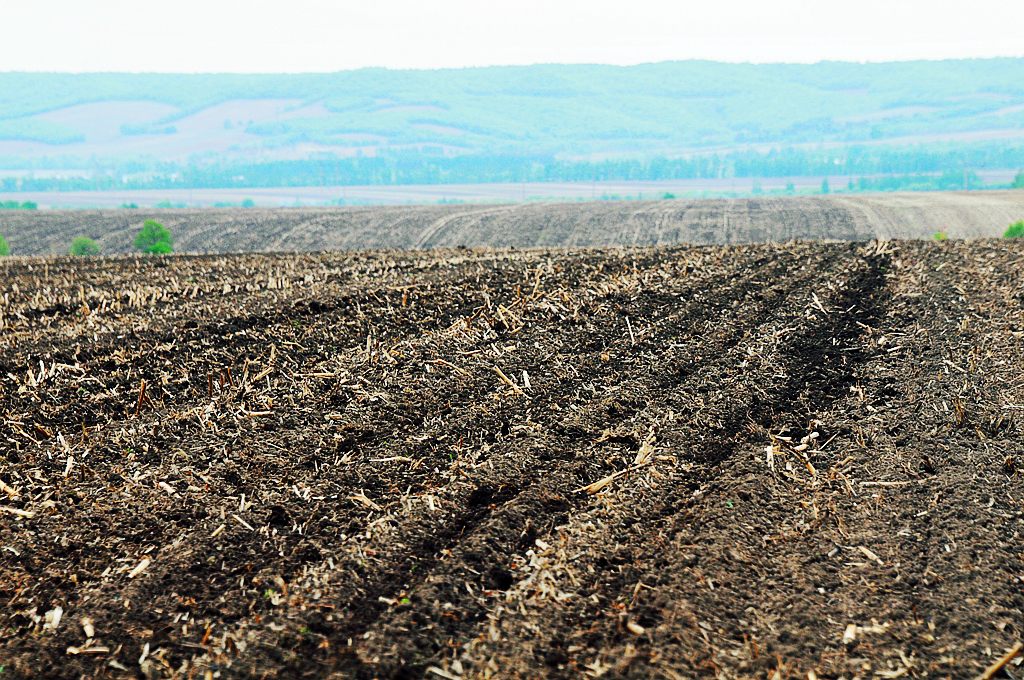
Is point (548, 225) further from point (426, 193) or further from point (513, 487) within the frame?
point (426, 193)

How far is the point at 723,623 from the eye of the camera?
454 centimetres

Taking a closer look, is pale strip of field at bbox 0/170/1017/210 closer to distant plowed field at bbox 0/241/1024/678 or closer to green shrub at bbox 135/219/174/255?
green shrub at bbox 135/219/174/255

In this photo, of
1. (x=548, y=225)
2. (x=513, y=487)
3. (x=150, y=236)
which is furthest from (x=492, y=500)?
(x=548, y=225)

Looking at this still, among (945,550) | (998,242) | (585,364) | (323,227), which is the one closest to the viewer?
(945,550)

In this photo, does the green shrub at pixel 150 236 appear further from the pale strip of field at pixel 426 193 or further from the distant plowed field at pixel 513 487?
the pale strip of field at pixel 426 193

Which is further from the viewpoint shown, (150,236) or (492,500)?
(150,236)

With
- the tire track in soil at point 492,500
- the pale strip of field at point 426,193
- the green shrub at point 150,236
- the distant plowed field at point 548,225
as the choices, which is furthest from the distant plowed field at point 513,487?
the pale strip of field at point 426,193

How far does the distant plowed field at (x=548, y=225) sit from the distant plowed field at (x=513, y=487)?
104 feet

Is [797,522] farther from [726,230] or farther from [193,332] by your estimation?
[726,230]

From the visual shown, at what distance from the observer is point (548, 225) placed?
48812mm

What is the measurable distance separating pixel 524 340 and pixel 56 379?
477 cm

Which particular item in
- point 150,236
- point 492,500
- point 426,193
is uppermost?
point 426,193

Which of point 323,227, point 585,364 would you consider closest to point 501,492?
point 585,364

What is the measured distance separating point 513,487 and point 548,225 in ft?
143
